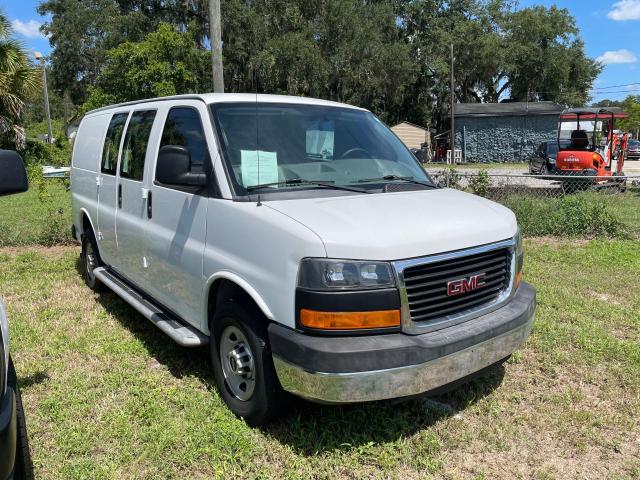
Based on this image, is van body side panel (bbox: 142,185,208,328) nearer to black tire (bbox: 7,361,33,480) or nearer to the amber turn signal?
the amber turn signal

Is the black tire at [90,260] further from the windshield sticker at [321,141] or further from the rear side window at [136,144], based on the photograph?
the windshield sticker at [321,141]

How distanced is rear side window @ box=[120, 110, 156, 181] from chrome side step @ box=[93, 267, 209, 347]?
103 centimetres

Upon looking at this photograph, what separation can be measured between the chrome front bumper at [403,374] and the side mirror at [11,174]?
1530 millimetres

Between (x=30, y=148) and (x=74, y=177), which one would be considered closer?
(x=74, y=177)

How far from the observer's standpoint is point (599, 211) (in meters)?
8.86

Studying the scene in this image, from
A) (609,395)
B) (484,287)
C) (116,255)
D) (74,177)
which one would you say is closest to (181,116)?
(116,255)

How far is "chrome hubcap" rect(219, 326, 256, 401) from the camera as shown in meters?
3.27

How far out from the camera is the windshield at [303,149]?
3459 mm

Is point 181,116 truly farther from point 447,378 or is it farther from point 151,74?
point 151,74

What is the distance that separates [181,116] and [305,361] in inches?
87.1

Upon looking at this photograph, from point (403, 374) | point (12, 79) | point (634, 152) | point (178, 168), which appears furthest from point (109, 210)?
point (634, 152)

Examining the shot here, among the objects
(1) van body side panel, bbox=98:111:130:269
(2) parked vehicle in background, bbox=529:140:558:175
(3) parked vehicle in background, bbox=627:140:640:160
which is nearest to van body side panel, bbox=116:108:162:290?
(1) van body side panel, bbox=98:111:130:269

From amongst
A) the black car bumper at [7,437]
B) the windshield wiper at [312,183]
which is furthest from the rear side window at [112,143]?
the black car bumper at [7,437]

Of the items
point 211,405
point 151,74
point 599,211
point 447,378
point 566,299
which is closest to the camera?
point 447,378
